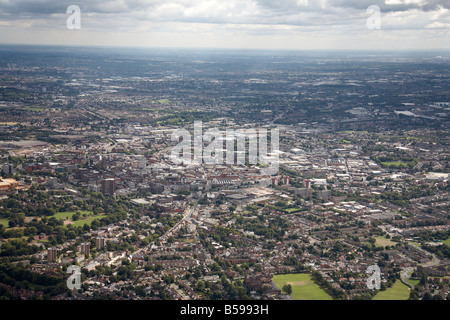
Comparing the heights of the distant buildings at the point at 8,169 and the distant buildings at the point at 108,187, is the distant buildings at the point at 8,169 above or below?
above

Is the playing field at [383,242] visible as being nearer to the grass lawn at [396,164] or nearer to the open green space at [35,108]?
the grass lawn at [396,164]

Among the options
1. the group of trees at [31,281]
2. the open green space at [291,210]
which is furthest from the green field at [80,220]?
the open green space at [291,210]

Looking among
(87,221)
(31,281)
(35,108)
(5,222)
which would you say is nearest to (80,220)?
(87,221)

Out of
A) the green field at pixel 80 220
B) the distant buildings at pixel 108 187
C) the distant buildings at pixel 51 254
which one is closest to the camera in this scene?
the distant buildings at pixel 51 254

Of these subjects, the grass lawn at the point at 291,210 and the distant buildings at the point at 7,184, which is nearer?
the grass lawn at the point at 291,210

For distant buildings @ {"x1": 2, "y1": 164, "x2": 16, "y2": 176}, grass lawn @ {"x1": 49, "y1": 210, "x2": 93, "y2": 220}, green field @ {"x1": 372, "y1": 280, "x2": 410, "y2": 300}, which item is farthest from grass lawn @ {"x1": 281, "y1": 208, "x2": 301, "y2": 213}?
distant buildings @ {"x1": 2, "y1": 164, "x2": 16, "y2": 176}

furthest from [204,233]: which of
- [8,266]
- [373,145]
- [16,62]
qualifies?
[16,62]
